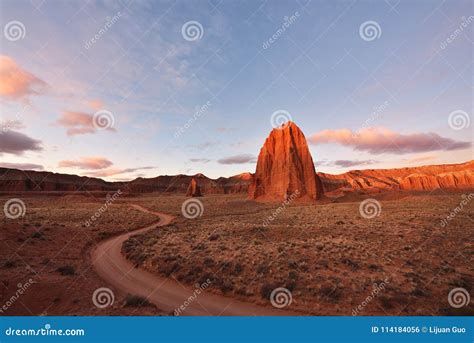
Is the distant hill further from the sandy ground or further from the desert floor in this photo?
the desert floor

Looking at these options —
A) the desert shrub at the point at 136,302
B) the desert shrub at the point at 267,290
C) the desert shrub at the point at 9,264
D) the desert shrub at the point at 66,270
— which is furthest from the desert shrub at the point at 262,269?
the desert shrub at the point at 9,264

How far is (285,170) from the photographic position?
58188 millimetres

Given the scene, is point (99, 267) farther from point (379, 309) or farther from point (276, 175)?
point (276, 175)

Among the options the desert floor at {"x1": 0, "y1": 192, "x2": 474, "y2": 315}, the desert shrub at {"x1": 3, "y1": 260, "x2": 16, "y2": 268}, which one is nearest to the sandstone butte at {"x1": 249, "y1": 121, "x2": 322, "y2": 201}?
the desert floor at {"x1": 0, "y1": 192, "x2": 474, "y2": 315}

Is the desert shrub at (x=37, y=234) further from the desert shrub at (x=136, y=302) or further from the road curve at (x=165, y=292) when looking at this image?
the desert shrub at (x=136, y=302)

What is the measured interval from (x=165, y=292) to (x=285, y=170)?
49487 millimetres

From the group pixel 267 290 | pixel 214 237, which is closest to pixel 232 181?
pixel 214 237

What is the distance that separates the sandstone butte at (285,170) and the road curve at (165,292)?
4433 cm

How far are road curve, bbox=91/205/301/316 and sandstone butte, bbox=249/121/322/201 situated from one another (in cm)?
4433

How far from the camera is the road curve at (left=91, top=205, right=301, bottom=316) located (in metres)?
9.90

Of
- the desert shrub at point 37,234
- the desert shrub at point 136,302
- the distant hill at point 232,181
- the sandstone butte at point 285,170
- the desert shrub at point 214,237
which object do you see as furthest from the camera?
the distant hill at point 232,181

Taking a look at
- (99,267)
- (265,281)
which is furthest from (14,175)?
(265,281)

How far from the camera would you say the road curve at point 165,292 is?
9898 millimetres

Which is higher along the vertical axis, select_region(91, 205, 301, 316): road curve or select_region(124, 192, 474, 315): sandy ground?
select_region(124, 192, 474, 315): sandy ground
